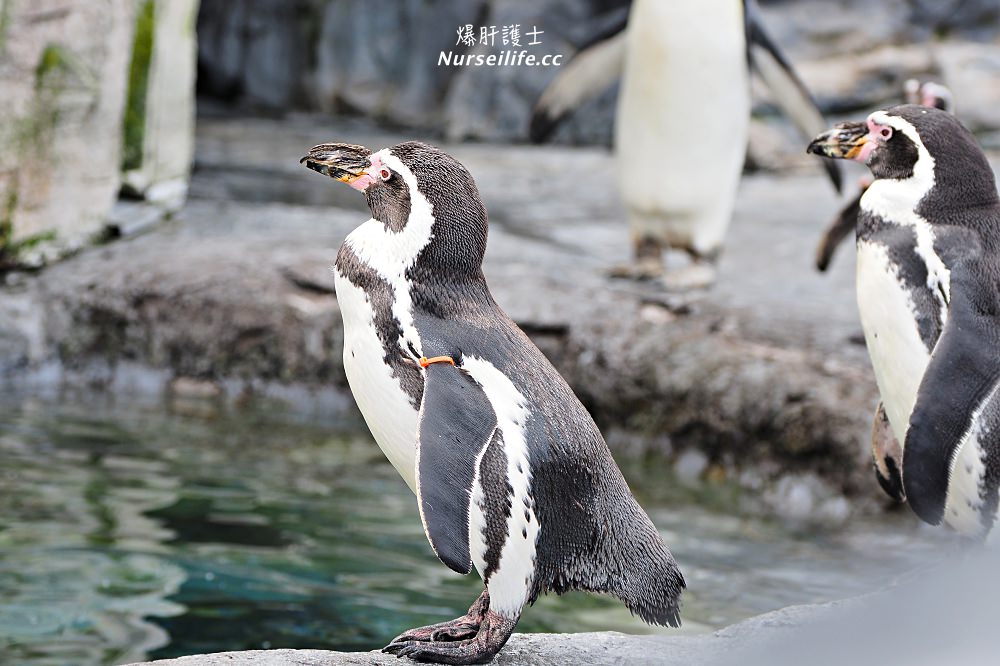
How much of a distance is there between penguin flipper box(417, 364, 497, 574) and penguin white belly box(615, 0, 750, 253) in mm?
4378

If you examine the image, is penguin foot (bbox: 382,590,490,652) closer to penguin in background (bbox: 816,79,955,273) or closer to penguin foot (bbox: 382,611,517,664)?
penguin foot (bbox: 382,611,517,664)

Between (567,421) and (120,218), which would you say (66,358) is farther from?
(567,421)

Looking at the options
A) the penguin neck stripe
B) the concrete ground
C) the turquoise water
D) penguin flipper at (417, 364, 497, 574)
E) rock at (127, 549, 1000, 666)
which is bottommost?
the turquoise water

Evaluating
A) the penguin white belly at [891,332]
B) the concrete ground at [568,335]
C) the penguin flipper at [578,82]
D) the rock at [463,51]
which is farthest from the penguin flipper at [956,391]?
the rock at [463,51]

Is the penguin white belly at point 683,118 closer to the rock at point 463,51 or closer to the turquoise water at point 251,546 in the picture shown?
the turquoise water at point 251,546

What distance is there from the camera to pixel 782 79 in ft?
22.4

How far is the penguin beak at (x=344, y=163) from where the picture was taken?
2.53 metres

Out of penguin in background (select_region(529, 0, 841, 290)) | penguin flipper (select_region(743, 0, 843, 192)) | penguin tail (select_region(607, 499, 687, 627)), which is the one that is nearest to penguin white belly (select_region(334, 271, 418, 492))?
penguin tail (select_region(607, 499, 687, 627))

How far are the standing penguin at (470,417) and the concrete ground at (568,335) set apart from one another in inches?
121

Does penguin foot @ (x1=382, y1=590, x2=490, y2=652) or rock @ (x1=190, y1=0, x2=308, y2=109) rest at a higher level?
rock @ (x1=190, y1=0, x2=308, y2=109)

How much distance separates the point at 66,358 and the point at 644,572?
4.51 m

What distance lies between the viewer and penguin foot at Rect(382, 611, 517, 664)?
242 centimetres

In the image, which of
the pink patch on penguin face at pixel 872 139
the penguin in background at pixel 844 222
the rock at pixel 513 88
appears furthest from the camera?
the rock at pixel 513 88

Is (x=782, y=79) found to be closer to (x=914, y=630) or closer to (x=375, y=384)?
(x=375, y=384)
